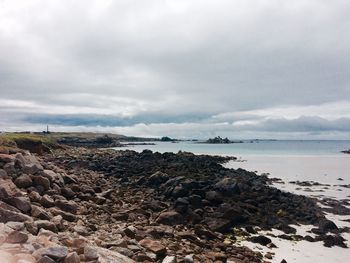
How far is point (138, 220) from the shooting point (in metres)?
18.8

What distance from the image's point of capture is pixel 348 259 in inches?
658

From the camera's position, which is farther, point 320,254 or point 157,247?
point 320,254

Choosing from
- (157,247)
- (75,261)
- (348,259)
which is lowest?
(348,259)

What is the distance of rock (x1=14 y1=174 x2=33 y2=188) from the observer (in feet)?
59.1

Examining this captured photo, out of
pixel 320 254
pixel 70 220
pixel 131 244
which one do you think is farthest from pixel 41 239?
pixel 320 254

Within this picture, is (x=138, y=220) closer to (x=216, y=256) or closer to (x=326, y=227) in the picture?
(x=216, y=256)

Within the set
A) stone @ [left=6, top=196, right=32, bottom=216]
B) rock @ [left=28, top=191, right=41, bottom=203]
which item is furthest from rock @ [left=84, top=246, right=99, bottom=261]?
rock @ [left=28, top=191, right=41, bottom=203]

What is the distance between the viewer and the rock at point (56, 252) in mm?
8789

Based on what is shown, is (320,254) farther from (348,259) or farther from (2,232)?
(2,232)

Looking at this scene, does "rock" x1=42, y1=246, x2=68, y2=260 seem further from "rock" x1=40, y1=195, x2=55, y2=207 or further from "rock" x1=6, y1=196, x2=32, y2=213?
"rock" x1=40, y1=195, x2=55, y2=207

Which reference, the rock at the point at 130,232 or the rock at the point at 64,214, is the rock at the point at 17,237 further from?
the rock at the point at 64,214

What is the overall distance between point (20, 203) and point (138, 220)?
6.46 meters

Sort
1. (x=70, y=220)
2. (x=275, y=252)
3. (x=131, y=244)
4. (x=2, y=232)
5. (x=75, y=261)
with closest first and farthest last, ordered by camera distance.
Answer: (x=75, y=261) → (x=2, y=232) → (x=131, y=244) → (x=70, y=220) → (x=275, y=252)

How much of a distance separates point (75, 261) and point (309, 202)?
24.6m
